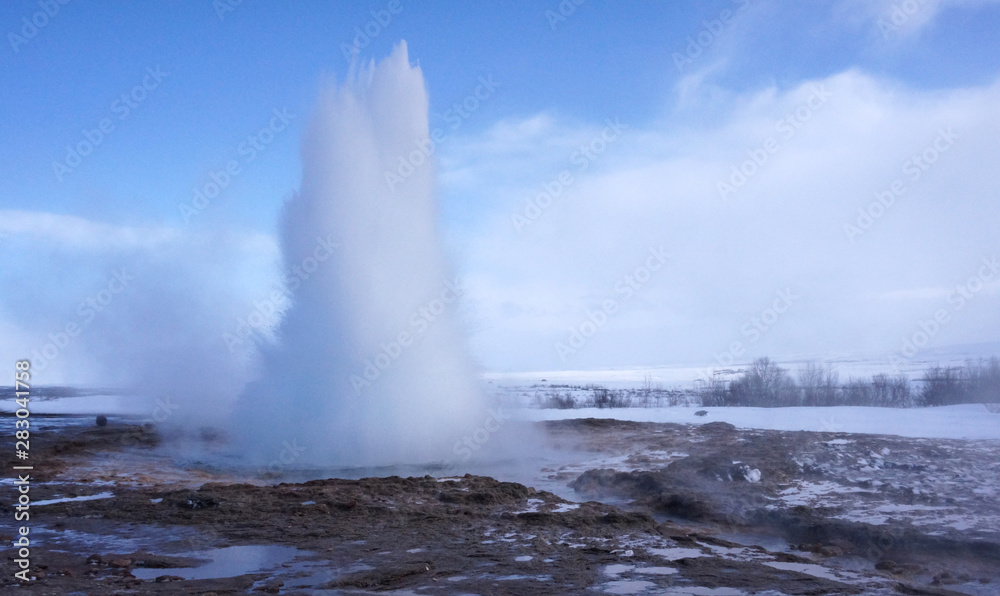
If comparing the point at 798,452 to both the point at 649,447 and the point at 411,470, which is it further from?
the point at 411,470

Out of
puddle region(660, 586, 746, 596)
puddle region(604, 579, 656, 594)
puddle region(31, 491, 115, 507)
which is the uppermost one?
puddle region(660, 586, 746, 596)

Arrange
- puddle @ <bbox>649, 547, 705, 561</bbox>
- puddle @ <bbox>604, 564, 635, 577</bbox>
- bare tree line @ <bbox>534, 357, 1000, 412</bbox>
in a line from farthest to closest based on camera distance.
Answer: bare tree line @ <bbox>534, 357, 1000, 412</bbox>, puddle @ <bbox>649, 547, 705, 561</bbox>, puddle @ <bbox>604, 564, 635, 577</bbox>

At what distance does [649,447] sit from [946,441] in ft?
22.7

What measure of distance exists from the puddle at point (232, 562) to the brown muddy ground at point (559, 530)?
0.12ft

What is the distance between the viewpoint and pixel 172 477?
43.9 feet

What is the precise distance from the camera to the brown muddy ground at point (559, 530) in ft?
20.4

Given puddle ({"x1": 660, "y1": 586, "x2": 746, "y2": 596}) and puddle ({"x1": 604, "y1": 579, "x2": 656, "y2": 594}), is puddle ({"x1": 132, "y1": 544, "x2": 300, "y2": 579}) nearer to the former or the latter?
puddle ({"x1": 604, "y1": 579, "x2": 656, "y2": 594})

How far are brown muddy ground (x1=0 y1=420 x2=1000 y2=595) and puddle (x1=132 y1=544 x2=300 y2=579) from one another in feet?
0.12

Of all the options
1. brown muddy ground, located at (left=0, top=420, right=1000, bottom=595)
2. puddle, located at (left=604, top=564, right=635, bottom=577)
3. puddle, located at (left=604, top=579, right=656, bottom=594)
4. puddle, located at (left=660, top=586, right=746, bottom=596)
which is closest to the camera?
puddle, located at (left=660, top=586, right=746, bottom=596)

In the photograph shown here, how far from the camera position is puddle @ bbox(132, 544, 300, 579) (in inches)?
257

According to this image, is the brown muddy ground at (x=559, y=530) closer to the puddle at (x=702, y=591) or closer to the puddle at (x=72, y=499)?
the puddle at (x=702, y=591)

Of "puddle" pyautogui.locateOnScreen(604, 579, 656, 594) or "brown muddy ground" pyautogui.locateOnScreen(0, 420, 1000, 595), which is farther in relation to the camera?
"brown muddy ground" pyautogui.locateOnScreen(0, 420, 1000, 595)

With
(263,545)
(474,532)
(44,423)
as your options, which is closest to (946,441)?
(474,532)

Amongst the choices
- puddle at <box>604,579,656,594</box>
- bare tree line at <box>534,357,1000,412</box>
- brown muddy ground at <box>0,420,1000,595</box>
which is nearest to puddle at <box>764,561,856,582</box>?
brown muddy ground at <box>0,420,1000,595</box>
